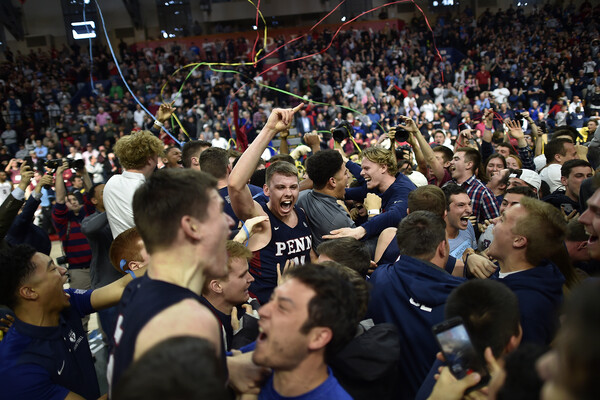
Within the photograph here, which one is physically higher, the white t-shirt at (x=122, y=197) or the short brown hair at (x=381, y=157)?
the short brown hair at (x=381, y=157)

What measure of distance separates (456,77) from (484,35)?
203 inches

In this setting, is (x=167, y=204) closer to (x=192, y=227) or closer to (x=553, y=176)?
(x=192, y=227)

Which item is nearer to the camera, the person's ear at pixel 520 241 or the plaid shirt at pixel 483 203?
the person's ear at pixel 520 241

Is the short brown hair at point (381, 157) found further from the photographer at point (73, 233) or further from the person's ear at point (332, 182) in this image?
the photographer at point (73, 233)

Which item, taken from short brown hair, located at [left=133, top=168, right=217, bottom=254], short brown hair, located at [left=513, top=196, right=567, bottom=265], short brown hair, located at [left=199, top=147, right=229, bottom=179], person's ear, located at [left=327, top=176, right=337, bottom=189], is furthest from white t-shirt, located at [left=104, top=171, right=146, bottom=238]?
short brown hair, located at [left=513, top=196, right=567, bottom=265]

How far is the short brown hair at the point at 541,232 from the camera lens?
2.29 metres

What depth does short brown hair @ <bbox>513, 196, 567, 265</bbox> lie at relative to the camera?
2.29 m

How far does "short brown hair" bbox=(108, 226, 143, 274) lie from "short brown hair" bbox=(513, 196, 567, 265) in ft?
6.74

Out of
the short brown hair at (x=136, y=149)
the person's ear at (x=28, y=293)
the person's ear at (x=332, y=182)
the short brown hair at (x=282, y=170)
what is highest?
the short brown hair at (x=136, y=149)

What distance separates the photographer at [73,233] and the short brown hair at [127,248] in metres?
2.68

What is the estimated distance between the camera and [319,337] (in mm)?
1591

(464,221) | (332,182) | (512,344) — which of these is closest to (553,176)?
(464,221)

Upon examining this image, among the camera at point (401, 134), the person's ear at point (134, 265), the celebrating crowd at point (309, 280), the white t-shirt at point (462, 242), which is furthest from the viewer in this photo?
the camera at point (401, 134)

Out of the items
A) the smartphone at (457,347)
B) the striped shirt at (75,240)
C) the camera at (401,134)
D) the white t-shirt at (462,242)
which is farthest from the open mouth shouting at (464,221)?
the striped shirt at (75,240)
